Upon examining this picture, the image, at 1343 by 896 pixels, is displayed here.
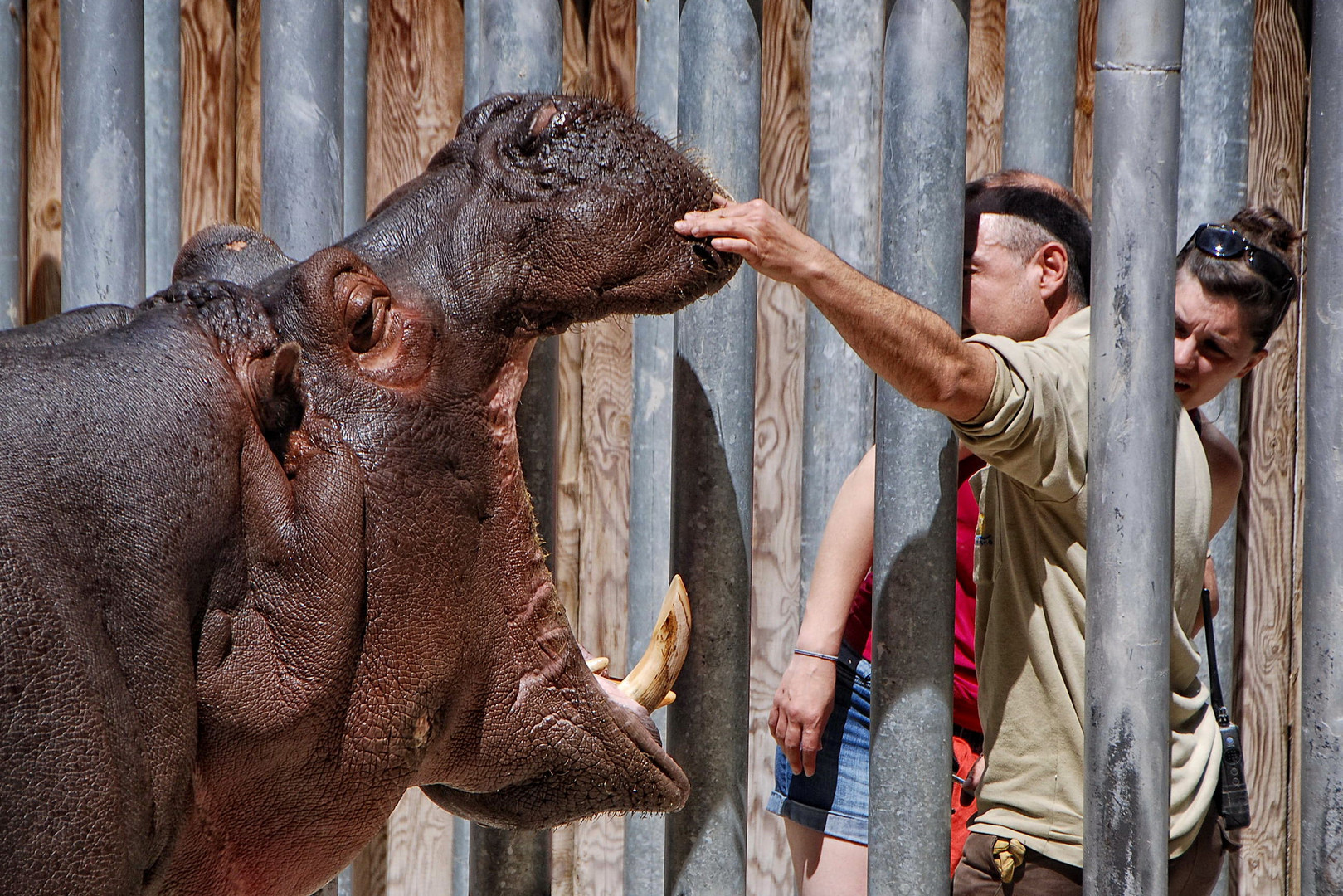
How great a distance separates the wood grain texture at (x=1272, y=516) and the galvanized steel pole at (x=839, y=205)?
53.2 inches

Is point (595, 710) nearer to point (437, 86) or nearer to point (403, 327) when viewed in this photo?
point (403, 327)

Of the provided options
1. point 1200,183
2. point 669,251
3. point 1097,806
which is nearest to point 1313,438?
point 1097,806

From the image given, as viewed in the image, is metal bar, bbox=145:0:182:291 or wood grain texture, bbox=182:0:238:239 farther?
wood grain texture, bbox=182:0:238:239

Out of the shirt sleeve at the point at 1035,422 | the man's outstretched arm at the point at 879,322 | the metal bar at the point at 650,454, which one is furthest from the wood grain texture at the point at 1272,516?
the man's outstretched arm at the point at 879,322

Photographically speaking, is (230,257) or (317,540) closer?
(317,540)

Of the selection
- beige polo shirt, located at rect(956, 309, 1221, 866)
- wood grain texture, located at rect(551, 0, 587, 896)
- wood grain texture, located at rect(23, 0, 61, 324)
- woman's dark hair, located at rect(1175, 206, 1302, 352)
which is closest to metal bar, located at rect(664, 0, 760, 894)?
beige polo shirt, located at rect(956, 309, 1221, 866)

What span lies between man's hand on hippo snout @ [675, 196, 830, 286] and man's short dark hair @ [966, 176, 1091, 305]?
687 mm

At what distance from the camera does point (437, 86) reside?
3775 mm

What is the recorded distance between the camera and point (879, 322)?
196 cm

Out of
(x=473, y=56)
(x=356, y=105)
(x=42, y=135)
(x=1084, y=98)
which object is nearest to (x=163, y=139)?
(x=356, y=105)

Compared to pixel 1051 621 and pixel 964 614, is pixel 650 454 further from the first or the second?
pixel 1051 621

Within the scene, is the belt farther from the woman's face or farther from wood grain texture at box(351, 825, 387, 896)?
wood grain texture at box(351, 825, 387, 896)

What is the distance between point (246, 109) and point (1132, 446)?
303cm

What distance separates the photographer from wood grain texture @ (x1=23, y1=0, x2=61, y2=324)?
12.3 feet
